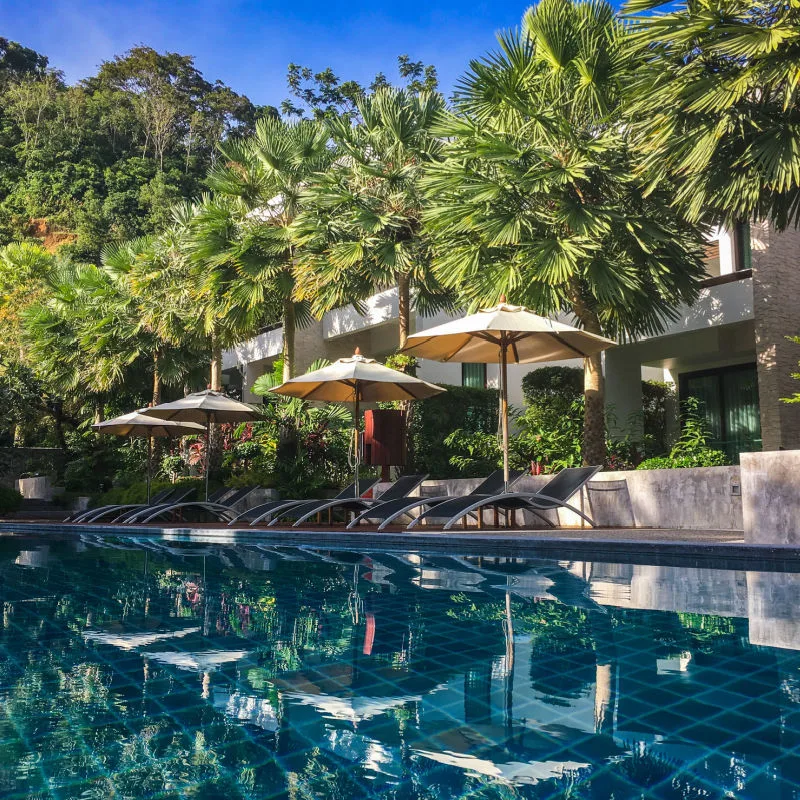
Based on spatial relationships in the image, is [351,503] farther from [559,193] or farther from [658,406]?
[658,406]

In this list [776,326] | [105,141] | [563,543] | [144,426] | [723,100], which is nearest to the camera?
[563,543]

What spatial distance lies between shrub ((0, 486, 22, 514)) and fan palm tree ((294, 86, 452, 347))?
9161mm

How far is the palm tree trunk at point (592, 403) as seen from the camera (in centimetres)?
1191

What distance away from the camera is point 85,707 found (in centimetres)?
309

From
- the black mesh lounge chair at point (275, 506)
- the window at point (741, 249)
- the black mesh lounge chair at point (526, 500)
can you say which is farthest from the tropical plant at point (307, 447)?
the window at point (741, 249)

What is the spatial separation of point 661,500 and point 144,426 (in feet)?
36.0

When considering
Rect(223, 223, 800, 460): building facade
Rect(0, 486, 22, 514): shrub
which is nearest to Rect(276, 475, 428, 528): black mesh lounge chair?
Rect(223, 223, 800, 460): building facade

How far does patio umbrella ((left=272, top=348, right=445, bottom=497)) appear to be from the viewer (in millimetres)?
12086

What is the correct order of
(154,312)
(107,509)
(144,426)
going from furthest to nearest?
(154,312)
(144,426)
(107,509)

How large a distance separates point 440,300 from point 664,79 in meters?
7.98

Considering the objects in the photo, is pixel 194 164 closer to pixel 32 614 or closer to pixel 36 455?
pixel 36 455

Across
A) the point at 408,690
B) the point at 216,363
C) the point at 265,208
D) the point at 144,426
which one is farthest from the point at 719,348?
the point at 408,690

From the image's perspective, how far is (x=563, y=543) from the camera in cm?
809

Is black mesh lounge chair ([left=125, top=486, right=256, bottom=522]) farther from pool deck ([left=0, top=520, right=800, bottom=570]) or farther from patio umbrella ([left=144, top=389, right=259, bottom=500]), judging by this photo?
pool deck ([left=0, top=520, right=800, bottom=570])
